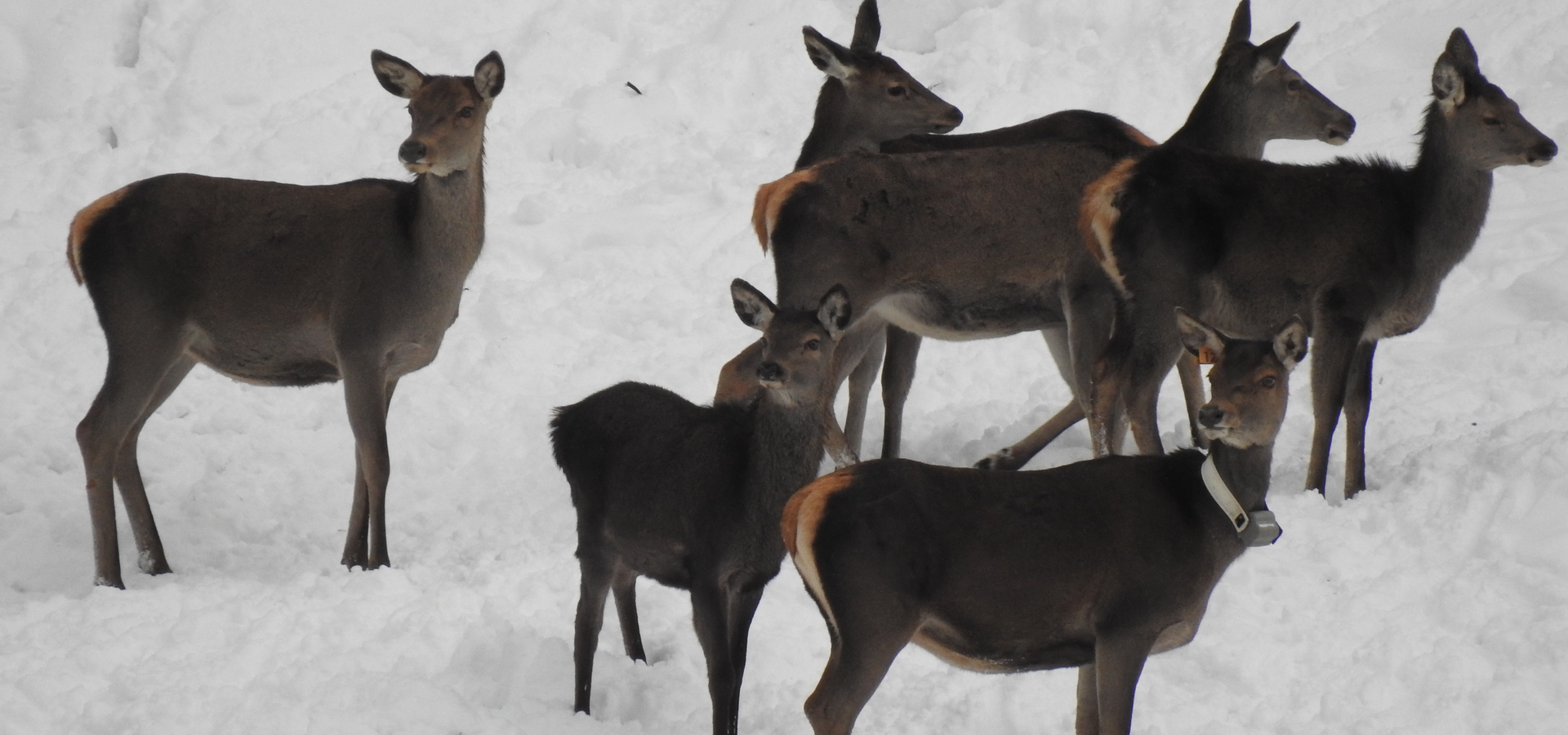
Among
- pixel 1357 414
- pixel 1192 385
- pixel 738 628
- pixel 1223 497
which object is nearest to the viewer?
pixel 1223 497

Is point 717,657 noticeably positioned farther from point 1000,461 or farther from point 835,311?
point 1000,461

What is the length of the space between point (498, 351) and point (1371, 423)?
207 inches

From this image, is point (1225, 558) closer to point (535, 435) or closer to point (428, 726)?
point (428, 726)

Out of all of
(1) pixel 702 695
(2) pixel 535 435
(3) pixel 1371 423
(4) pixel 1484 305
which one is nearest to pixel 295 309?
(2) pixel 535 435

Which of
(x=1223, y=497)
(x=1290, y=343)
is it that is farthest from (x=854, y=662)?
(x=1290, y=343)

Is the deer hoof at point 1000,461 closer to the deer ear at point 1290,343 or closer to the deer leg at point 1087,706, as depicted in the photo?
the deer ear at point 1290,343

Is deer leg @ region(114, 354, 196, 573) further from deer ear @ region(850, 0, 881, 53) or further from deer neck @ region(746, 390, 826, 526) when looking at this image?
deer ear @ region(850, 0, 881, 53)

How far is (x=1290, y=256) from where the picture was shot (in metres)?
8.58

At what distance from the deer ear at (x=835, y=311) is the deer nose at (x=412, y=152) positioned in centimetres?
269

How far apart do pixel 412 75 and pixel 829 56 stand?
7.64 feet

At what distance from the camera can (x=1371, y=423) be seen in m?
9.63

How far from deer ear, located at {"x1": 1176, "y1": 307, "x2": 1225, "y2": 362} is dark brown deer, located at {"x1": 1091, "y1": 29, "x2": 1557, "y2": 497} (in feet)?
5.36

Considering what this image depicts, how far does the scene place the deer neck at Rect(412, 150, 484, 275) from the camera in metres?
9.09

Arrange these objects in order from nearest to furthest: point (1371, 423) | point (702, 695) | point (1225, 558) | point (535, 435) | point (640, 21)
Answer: point (1225, 558) < point (702, 695) < point (1371, 423) < point (535, 435) < point (640, 21)
